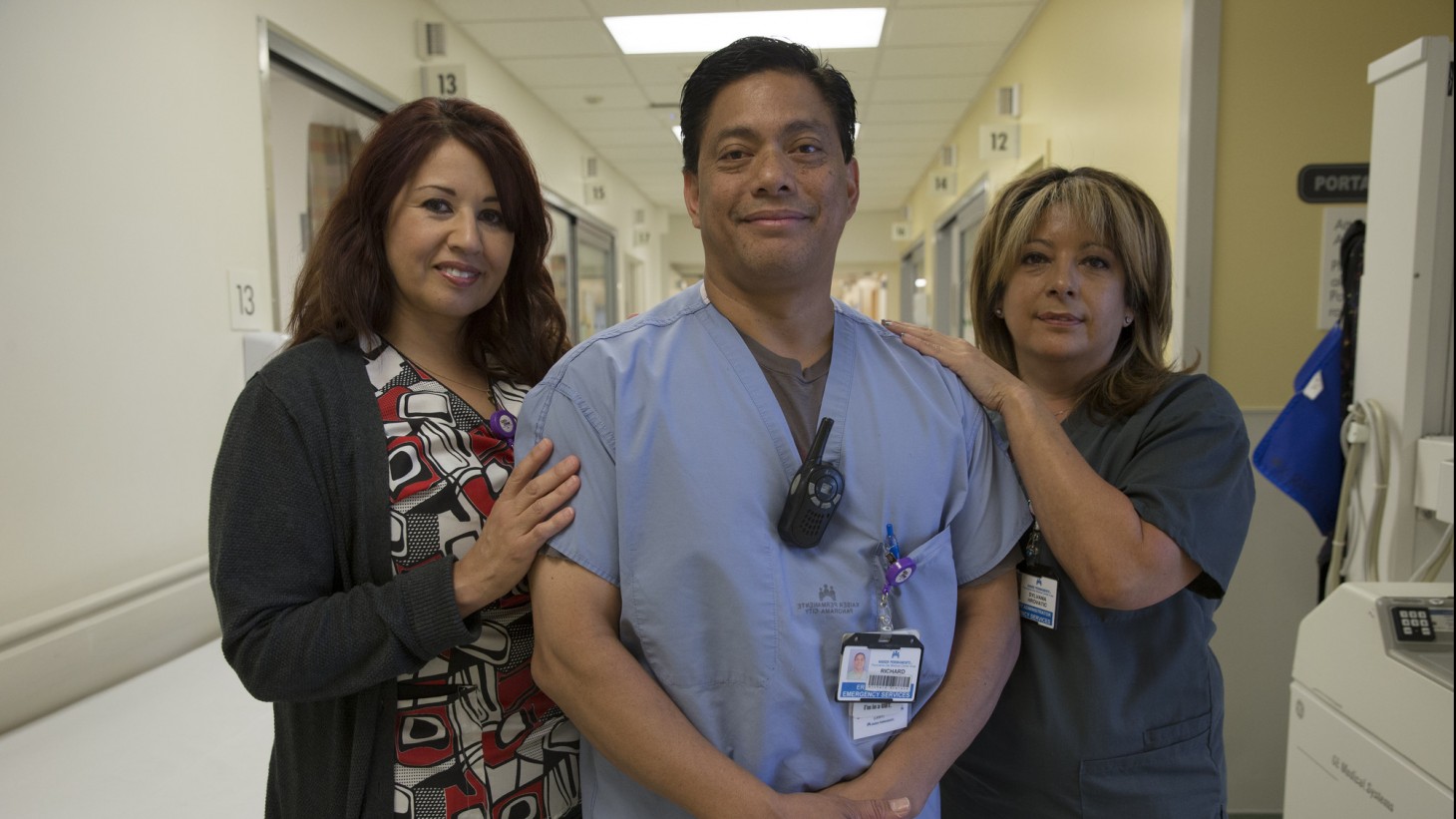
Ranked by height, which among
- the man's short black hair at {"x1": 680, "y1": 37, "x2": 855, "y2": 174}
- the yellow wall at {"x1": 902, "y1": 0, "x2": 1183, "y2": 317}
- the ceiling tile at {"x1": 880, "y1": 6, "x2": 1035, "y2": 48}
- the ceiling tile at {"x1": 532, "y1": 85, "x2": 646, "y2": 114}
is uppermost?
the ceiling tile at {"x1": 532, "y1": 85, "x2": 646, "y2": 114}

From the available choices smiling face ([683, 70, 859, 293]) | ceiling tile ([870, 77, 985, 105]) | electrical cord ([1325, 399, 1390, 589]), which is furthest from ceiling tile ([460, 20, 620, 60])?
electrical cord ([1325, 399, 1390, 589])

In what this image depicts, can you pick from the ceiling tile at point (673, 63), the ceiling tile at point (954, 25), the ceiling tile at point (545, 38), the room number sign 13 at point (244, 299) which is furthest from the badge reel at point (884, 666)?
the ceiling tile at point (545, 38)

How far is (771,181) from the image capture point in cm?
100

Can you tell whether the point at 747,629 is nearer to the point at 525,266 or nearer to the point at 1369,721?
the point at 525,266

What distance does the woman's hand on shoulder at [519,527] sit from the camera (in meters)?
0.95

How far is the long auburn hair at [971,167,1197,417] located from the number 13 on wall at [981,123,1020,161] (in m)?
3.23

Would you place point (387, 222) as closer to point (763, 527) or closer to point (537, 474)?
point (537, 474)

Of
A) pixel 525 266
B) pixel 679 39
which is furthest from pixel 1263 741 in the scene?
pixel 679 39

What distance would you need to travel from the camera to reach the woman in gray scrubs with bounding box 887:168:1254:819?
112 centimetres

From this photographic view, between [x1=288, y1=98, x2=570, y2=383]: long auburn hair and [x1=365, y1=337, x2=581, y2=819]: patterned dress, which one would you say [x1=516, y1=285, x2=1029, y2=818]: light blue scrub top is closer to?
[x1=365, y1=337, x2=581, y2=819]: patterned dress

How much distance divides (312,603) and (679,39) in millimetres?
4003

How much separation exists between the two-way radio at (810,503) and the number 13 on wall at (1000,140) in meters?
3.89

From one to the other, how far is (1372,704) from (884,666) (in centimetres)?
101

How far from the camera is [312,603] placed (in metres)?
1.01
